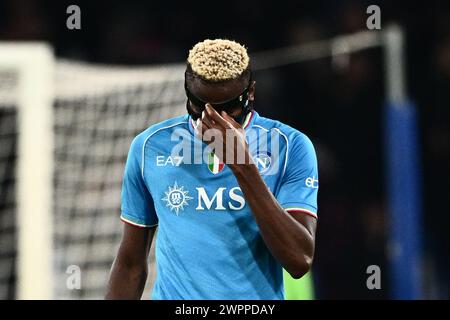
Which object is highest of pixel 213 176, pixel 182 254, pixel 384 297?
pixel 213 176

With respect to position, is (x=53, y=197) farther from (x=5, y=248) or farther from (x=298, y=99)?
→ (x=298, y=99)

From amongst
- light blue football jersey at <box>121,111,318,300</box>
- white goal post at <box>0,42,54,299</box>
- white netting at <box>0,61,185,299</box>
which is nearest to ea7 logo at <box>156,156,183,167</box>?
light blue football jersey at <box>121,111,318,300</box>

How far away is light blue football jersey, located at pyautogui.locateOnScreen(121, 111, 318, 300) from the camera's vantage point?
2.40 m

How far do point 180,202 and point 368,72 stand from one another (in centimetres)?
503

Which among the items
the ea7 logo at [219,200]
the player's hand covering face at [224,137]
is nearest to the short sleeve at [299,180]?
the ea7 logo at [219,200]

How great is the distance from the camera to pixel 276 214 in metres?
2.22

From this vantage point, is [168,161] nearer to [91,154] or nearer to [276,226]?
[276,226]

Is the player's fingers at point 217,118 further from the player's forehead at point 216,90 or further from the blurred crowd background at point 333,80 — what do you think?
the blurred crowd background at point 333,80

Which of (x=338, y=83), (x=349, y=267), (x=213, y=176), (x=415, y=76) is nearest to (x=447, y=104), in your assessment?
(x=415, y=76)

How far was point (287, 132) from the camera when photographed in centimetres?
247

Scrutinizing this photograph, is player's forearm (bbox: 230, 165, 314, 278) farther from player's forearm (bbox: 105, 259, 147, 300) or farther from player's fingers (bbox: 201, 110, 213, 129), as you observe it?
player's forearm (bbox: 105, 259, 147, 300)

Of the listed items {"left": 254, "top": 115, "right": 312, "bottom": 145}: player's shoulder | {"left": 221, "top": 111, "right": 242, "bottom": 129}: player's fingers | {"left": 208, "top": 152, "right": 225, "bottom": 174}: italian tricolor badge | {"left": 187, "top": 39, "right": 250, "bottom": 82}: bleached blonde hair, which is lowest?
→ {"left": 208, "top": 152, "right": 225, "bottom": 174}: italian tricolor badge

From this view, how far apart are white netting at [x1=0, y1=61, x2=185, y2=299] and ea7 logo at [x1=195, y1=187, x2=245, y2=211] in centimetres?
251

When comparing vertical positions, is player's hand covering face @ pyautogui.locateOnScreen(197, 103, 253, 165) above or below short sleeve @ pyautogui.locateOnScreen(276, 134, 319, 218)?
above
